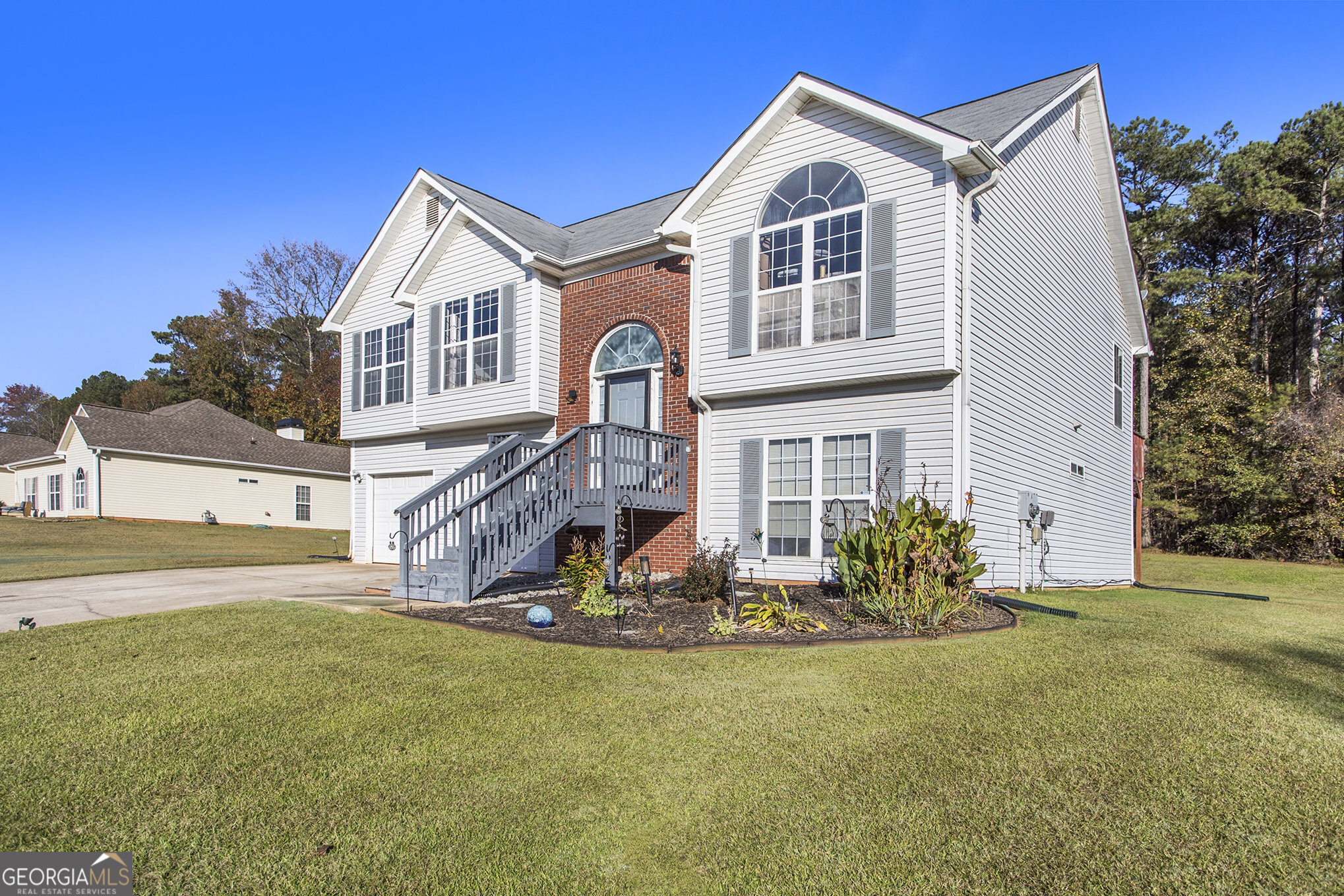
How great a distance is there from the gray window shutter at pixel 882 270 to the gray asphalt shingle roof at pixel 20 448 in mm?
41397

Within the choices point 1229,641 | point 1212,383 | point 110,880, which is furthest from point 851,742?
point 1212,383

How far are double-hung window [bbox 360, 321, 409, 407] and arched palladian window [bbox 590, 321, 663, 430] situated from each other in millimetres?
5280

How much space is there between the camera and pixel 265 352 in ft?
152

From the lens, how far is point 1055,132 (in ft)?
40.7

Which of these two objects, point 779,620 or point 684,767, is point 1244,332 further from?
point 684,767

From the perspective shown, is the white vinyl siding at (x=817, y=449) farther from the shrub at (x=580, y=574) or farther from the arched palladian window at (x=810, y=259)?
the shrub at (x=580, y=574)

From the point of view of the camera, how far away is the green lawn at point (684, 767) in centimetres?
289

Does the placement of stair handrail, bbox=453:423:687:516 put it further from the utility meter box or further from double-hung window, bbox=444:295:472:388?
the utility meter box

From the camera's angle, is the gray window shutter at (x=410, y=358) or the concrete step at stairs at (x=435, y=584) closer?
the concrete step at stairs at (x=435, y=584)

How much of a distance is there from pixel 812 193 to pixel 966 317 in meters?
2.80

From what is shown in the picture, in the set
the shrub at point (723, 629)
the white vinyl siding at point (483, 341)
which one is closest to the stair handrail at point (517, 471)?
the white vinyl siding at point (483, 341)

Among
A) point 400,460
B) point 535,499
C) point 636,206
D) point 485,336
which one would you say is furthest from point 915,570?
point 400,460

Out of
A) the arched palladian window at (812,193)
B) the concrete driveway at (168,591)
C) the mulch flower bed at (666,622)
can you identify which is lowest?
the concrete driveway at (168,591)

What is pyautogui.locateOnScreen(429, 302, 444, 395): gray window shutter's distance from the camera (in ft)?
47.7
